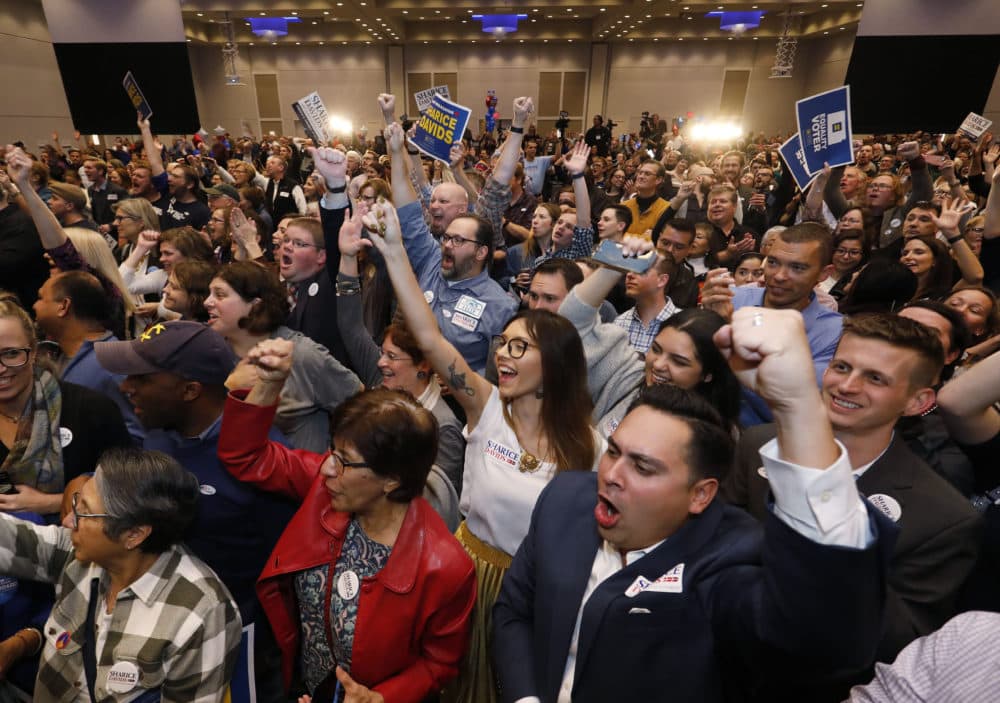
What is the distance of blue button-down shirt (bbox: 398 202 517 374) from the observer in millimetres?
3092

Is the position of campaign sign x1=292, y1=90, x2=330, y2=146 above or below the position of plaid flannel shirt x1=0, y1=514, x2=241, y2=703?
above

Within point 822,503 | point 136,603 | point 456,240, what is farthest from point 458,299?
point 822,503

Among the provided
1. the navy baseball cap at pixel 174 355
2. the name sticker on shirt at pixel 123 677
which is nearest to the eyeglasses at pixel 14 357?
the navy baseball cap at pixel 174 355

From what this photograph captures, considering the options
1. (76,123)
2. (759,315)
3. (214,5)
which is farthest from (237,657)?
(214,5)

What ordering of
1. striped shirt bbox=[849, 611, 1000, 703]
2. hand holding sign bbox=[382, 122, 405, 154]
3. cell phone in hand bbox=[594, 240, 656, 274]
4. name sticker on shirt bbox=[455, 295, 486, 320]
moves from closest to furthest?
striped shirt bbox=[849, 611, 1000, 703] → cell phone in hand bbox=[594, 240, 656, 274] → name sticker on shirt bbox=[455, 295, 486, 320] → hand holding sign bbox=[382, 122, 405, 154]

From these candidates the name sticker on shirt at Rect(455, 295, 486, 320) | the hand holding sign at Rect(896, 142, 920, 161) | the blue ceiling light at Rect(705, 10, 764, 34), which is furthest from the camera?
the blue ceiling light at Rect(705, 10, 764, 34)

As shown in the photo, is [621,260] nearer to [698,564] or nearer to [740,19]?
[698,564]

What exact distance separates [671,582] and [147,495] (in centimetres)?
136

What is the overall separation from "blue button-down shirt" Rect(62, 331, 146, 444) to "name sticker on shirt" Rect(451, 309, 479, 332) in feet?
5.17

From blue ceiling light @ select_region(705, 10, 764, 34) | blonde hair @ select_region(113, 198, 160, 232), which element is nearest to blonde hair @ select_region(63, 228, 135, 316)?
blonde hair @ select_region(113, 198, 160, 232)

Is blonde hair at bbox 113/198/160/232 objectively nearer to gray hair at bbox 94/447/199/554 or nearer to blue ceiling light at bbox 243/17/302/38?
gray hair at bbox 94/447/199/554

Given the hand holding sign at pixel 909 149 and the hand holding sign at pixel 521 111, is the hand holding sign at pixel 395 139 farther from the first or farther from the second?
the hand holding sign at pixel 909 149

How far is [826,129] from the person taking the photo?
4203 millimetres

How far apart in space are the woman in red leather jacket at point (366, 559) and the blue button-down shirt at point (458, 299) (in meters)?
1.46
